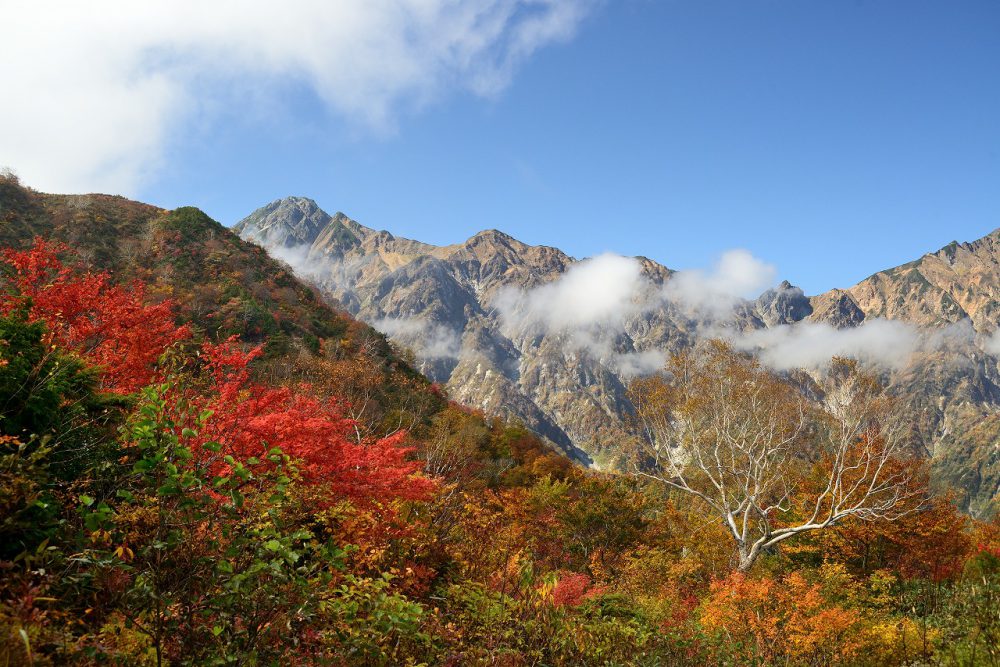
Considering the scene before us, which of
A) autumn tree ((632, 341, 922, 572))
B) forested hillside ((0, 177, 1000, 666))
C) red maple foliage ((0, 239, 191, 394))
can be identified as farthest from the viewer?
autumn tree ((632, 341, 922, 572))

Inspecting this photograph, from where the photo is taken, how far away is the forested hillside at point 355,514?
3.61 m

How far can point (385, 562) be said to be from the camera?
28.9ft

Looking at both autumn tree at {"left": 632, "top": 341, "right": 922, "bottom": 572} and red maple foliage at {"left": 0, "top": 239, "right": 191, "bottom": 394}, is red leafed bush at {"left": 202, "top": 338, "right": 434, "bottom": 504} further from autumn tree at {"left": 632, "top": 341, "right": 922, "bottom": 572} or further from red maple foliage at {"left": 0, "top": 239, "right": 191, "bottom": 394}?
autumn tree at {"left": 632, "top": 341, "right": 922, "bottom": 572}

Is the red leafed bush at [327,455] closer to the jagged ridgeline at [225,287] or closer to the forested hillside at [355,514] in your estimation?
the forested hillside at [355,514]

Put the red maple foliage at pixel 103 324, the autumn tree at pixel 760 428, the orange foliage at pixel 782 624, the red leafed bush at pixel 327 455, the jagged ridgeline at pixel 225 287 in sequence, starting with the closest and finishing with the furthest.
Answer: the red leafed bush at pixel 327 455, the orange foliage at pixel 782 624, the red maple foliage at pixel 103 324, the autumn tree at pixel 760 428, the jagged ridgeline at pixel 225 287

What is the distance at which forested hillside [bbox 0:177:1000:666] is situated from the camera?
11.8 ft

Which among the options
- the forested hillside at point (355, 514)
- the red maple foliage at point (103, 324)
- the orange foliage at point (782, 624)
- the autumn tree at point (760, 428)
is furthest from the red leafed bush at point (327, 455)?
the autumn tree at point (760, 428)

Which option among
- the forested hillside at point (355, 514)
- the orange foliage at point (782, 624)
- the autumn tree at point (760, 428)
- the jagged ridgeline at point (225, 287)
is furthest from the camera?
the jagged ridgeline at point (225, 287)

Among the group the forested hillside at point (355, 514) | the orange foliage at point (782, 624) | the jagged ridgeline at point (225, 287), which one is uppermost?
the jagged ridgeline at point (225, 287)

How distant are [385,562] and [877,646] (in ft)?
37.3

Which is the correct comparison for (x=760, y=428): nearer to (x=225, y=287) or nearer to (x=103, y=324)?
(x=103, y=324)

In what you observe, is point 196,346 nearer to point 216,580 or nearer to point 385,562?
point 385,562

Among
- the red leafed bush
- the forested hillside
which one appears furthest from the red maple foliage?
the red leafed bush

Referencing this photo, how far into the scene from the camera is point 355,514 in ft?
29.7
